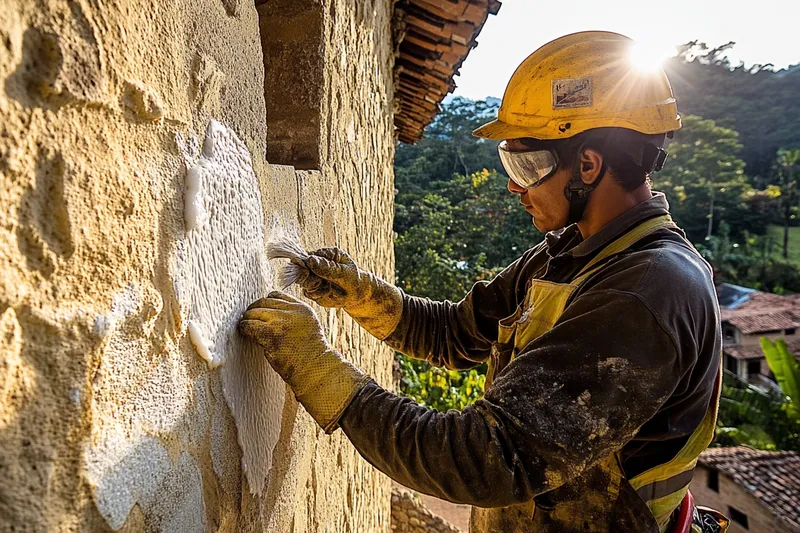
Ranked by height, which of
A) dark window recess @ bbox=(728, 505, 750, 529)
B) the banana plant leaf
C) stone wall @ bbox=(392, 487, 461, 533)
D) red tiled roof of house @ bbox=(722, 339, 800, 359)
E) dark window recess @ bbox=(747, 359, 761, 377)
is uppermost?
stone wall @ bbox=(392, 487, 461, 533)

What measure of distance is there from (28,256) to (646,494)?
48.7 inches

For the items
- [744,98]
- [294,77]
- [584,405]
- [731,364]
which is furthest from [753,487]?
[744,98]

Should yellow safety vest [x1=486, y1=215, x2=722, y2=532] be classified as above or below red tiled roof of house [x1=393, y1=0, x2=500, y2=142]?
below

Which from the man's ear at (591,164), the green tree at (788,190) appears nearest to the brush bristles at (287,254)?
the man's ear at (591,164)

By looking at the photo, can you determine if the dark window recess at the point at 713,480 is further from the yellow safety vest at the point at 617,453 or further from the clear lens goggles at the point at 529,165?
the clear lens goggles at the point at 529,165

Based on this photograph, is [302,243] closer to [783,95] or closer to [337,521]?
[337,521]

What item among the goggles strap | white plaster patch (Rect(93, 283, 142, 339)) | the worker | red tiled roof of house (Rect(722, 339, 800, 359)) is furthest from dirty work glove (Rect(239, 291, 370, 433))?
red tiled roof of house (Rect(722, 339, 800, 359))

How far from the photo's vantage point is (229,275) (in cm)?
92

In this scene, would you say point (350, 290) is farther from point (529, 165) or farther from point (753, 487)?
point (753, 487)

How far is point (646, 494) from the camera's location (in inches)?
47.7

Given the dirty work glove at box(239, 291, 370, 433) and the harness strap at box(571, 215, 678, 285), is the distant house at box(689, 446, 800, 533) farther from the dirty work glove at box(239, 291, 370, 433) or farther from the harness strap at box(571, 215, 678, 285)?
the dirty work glove at box(239, 291, 370, 433)

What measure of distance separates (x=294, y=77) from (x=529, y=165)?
73 centimetres

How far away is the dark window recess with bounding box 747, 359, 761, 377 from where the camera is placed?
1691 cm

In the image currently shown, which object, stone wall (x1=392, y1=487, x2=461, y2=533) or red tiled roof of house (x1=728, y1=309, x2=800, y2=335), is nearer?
stone wall (x1=392, y1=487, x2=461, y2=533)
